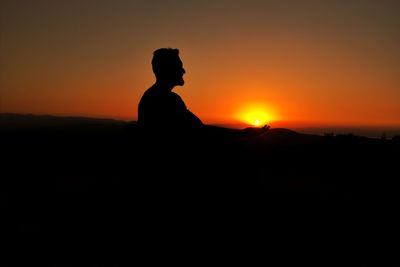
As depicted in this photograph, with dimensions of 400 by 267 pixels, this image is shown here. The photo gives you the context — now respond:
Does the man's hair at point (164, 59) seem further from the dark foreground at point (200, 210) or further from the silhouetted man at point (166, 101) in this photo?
the dark foreground at point (200, 210)

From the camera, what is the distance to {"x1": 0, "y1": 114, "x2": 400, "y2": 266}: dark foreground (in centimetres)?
488

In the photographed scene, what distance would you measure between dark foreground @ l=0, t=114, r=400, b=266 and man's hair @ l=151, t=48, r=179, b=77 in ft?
2.53

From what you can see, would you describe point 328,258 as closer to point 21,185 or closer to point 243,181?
point 243,181

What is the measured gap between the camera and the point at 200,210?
496 centimetres

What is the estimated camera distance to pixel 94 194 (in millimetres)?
11805

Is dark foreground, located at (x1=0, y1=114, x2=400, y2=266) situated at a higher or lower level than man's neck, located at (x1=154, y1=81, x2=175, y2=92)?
lower

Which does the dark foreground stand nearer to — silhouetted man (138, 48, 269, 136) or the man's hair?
silhouetted man (138, 48, 269, 136)

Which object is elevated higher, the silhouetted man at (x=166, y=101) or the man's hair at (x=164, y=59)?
the man's hair at (x=164, y=59)

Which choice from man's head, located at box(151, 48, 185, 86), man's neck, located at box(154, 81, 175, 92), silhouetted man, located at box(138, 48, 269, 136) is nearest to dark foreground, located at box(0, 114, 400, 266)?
silhouetted man, located at box(138, 48, 269, 136)

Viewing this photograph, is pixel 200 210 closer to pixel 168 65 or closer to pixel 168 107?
pixel 168 107

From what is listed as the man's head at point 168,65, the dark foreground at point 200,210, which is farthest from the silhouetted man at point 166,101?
the dark foreground at point 200,210

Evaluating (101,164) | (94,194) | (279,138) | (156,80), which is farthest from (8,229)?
(279,138)

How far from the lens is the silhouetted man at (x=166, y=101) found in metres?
4.89

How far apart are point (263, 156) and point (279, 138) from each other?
15.0 ft
